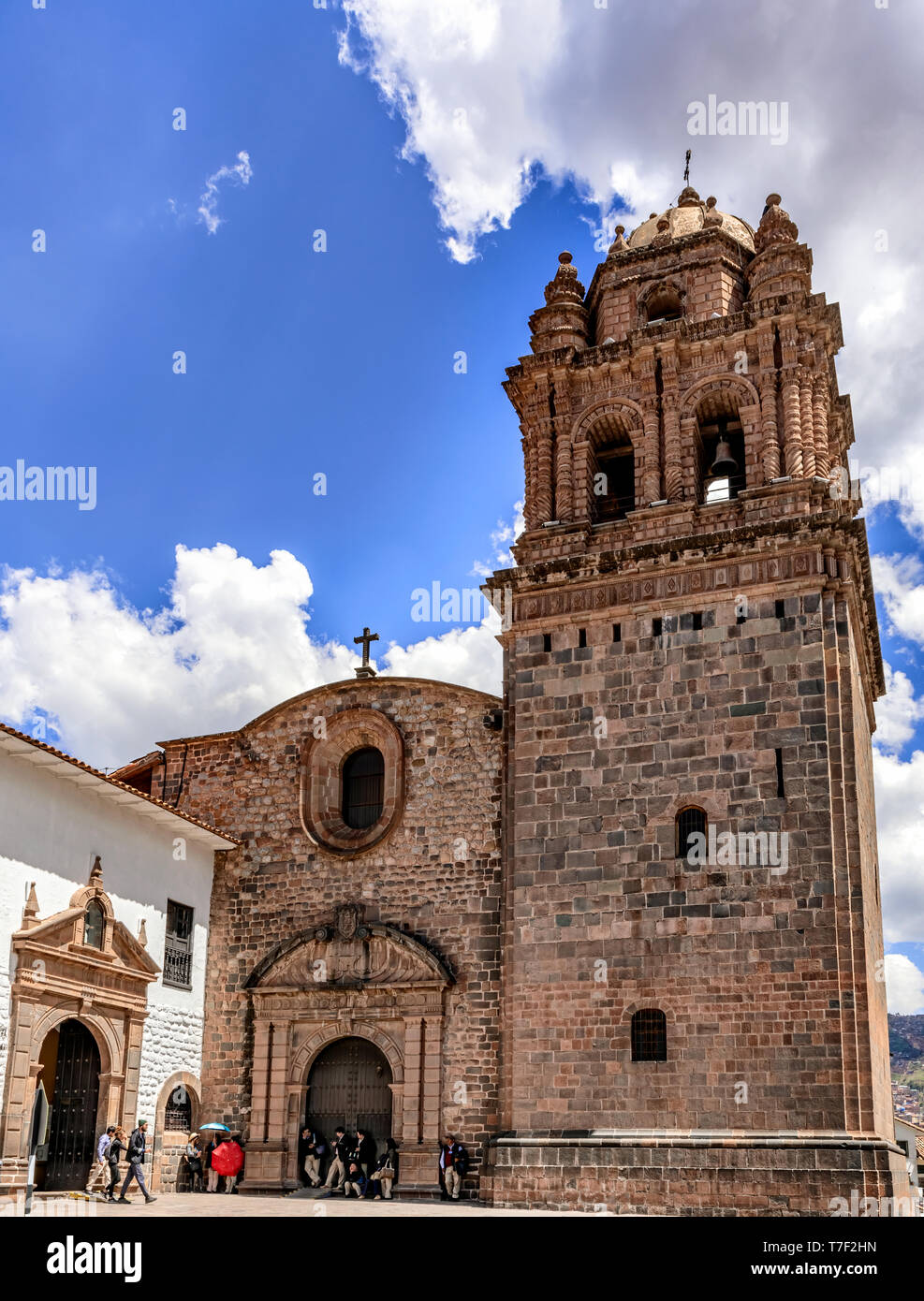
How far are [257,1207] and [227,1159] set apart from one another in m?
2.88

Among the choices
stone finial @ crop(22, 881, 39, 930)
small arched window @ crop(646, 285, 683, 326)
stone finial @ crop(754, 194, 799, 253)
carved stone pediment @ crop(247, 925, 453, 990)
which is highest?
stone finial @ crop(754, 194, 799, 253)

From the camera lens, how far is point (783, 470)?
20.1 meters

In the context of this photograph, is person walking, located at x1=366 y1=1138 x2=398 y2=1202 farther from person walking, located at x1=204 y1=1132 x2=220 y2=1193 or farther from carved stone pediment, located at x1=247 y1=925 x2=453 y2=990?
person walking, located at x1=204 y1=1132 x2=220 y2=1193

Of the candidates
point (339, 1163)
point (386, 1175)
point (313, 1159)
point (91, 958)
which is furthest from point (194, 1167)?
point (91, 958)

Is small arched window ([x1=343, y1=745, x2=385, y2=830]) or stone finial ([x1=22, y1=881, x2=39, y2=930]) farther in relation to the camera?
small arched window ([x1=343, y1=745, x2=385, y2=830])

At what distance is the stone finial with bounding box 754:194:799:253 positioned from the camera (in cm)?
2216

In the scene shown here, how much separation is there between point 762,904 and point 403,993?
5.96m

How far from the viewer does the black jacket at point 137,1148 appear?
57.0 ft

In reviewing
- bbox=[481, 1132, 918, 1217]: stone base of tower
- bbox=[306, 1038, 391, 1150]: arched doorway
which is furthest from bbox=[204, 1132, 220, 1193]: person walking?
bbox=[481, 1132, 918, 1217]: stone base of tower

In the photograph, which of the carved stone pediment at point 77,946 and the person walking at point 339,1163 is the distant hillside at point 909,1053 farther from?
the carved stone pediment at point 77,946

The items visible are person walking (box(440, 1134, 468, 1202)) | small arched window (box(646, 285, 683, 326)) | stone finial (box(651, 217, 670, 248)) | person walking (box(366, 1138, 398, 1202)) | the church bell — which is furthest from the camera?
stone finial (box(651, 217, 670, 248))

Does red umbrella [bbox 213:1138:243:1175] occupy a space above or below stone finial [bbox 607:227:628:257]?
below

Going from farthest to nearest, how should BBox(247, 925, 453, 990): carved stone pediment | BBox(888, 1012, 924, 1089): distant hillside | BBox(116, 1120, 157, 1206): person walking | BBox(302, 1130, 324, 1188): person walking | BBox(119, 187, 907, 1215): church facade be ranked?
BBox(888, 1012, 924, 1089): distant hillside
BBox(247, 925, 453, 990): carved stone pediment
BBox(302, 1130, 324, 1188): person walking
BBox(119, 187, 907, 1215): church facade
BBox(116, 1120, 157, 1206): person walking

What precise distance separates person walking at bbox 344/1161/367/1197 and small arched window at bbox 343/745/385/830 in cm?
544
